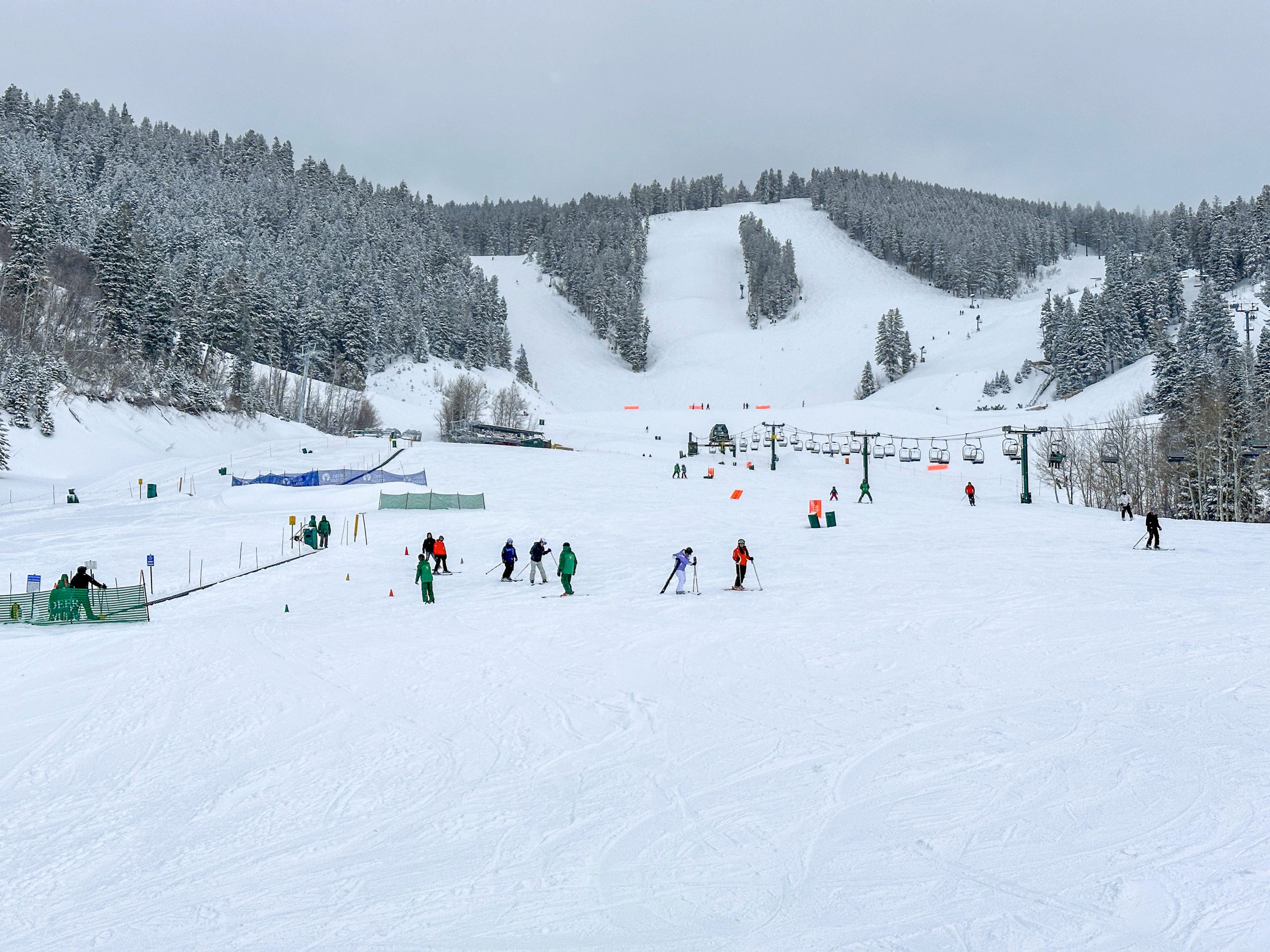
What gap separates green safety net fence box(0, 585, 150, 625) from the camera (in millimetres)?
18281

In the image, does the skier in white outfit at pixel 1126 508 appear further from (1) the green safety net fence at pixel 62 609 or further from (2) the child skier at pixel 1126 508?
(1) the green safety net fence at pixel 62 609

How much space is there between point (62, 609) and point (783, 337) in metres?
143

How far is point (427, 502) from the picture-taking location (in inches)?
1588

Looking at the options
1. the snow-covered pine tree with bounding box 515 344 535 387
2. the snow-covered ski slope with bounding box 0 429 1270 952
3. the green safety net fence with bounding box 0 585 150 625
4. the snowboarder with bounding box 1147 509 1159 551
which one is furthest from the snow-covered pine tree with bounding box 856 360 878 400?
the green safety net fence with bounding box 0 585 150 625

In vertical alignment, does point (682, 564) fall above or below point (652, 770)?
above

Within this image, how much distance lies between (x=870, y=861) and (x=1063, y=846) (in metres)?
1.71

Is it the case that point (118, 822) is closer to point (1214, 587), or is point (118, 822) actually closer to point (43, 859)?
point (43, 859)

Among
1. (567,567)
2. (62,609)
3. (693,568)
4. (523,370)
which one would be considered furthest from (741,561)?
(523,370)

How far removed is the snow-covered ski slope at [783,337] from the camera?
121250 millimetres

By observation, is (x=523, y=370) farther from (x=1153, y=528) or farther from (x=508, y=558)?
(x=1153, y=528)

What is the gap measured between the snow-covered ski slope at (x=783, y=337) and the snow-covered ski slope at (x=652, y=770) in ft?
303

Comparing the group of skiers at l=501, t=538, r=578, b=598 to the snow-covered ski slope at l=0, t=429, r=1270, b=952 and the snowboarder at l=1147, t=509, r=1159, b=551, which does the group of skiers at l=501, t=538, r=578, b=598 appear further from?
the snowboarder at l=1147, t=509, r=1159, b=551

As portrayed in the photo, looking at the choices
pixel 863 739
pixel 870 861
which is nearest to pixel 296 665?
pixel 863 739

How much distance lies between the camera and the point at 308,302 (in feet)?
323
